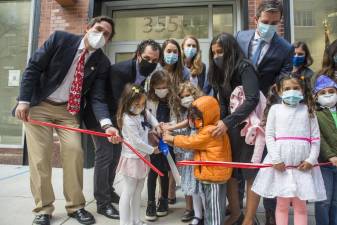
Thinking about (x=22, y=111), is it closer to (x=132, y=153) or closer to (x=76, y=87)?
(x=76, y=87)

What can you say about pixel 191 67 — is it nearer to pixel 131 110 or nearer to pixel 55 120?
pixel 131 110

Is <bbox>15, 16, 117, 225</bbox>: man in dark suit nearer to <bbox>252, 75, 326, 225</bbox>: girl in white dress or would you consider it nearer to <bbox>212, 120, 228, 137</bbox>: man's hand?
<bbox>212, 120, 228, 137</bbox>: man's hand

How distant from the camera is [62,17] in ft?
20.7

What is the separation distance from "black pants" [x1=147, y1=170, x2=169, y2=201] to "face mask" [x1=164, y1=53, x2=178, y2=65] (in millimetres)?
1188

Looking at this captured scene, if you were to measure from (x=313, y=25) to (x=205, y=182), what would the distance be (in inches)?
173

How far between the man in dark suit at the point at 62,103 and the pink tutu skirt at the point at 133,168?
0.48 m

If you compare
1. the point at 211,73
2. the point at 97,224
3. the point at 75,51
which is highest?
the point at 75,51

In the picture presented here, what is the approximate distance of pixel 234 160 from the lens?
10.3 ft

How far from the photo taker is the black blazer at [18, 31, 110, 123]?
131 inches

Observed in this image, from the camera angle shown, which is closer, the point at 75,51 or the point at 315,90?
the point at 315,90

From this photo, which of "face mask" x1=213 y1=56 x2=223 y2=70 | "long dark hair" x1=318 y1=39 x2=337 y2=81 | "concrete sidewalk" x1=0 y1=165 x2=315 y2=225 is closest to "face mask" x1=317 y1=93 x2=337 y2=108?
"long dark hair" x1=318 y1=39 x2=337 y2=81

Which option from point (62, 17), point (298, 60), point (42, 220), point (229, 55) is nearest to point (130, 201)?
point (42, 220)

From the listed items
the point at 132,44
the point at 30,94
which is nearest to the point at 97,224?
the point at 30,94

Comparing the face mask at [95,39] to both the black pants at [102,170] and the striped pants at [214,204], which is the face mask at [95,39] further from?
the striped pants at [214,204]
